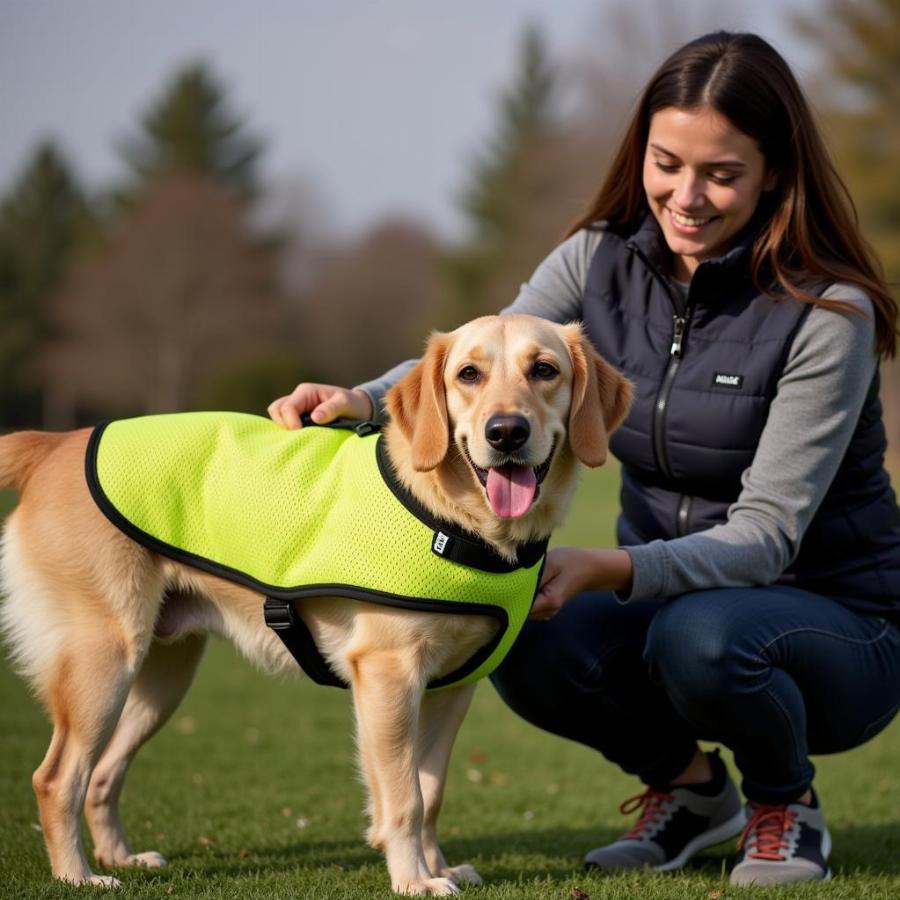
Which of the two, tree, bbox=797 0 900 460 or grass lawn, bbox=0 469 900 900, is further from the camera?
tree, bbox=797 0 900 460

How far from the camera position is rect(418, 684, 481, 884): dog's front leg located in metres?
3.52

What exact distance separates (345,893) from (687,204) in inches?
86.2

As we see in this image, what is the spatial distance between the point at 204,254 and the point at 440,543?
144 feet

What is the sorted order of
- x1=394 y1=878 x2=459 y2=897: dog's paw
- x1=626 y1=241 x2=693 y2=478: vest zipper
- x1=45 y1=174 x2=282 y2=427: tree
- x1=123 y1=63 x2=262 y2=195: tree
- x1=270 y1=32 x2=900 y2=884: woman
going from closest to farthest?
1. x1=394 y1=878 x2=459 y2=897: dog's paw
2. x1=270 y1=32 x2=900 y2=884: woman
3. x1=626 y1=241 x2=693 y2=478: vest zipper
4. x1=45 y1=174 x2=282 y2=427: tree
5. x1=123 y1=63 x2=262 y2=195: tree

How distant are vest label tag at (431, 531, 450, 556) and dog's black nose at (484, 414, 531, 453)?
27cm

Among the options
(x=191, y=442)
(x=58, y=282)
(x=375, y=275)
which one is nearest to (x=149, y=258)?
(x=58, y=282)

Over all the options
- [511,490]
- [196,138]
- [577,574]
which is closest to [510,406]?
[511,490]

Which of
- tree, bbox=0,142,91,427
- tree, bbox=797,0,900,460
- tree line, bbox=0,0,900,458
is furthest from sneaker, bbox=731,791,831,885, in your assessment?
tree, bbox=0,142,91,427

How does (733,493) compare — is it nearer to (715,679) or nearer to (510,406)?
(715,679)

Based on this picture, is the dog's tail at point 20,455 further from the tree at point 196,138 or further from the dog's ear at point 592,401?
the tree at point 196,138

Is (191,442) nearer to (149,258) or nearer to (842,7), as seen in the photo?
(842,7)

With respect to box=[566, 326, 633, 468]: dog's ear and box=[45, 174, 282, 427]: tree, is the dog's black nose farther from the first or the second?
box=[45, 174, 282, 427]: tree

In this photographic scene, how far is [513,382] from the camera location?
335 centimetres

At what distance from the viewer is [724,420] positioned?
12.0 feet
